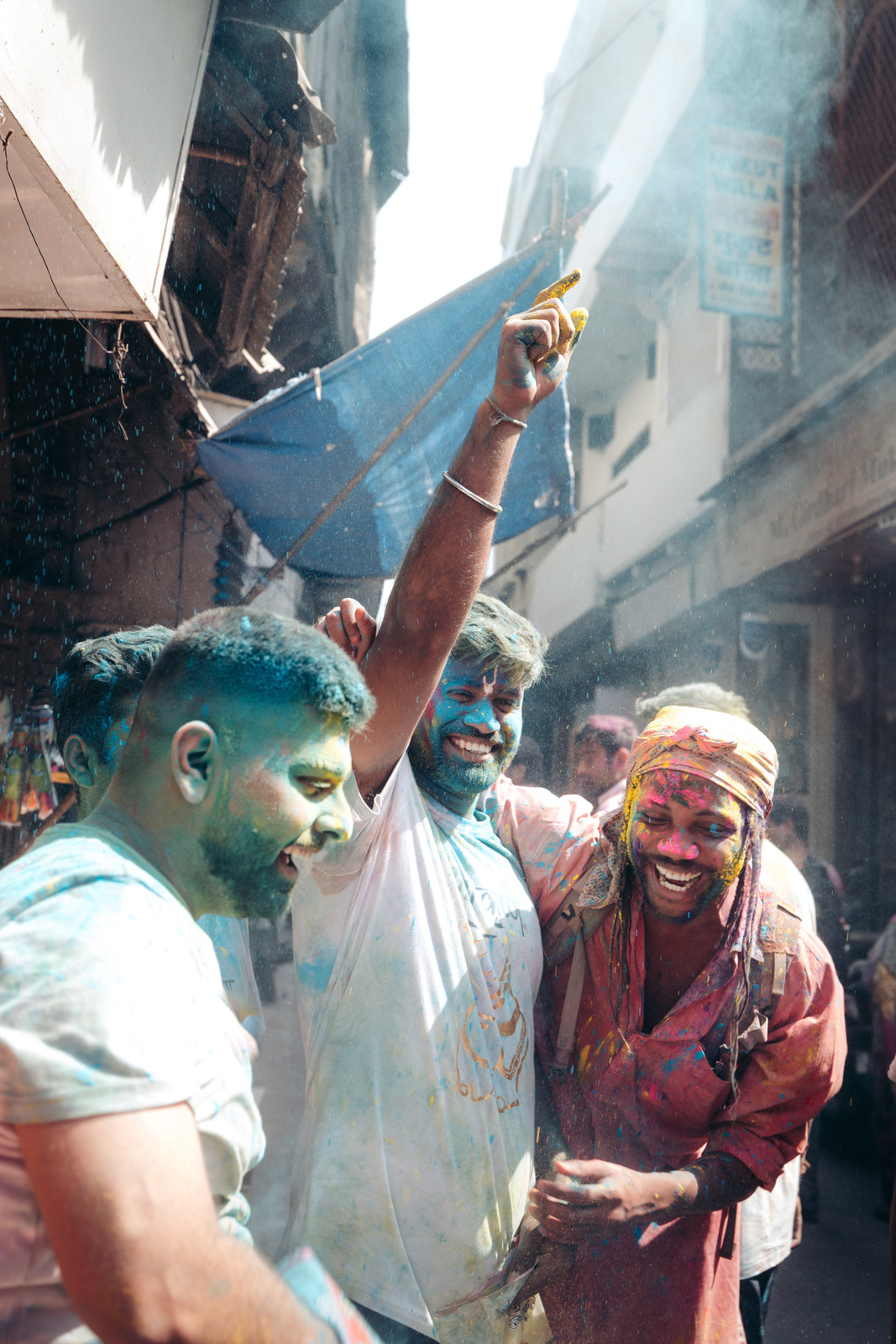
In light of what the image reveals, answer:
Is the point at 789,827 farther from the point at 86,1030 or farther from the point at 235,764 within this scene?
the point at 86,1030

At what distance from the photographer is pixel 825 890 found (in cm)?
538

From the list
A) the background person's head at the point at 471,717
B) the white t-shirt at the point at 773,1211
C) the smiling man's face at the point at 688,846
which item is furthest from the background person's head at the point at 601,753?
the background person's head at the point at 471,717

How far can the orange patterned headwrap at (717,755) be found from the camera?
2176 mm

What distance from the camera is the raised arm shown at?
1701 millimetres

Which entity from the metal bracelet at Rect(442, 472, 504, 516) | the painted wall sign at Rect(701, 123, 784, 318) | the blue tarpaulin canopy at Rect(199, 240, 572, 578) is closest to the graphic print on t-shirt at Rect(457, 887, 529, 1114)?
the metal bracelet at Rect(442, 472, 504, 516)

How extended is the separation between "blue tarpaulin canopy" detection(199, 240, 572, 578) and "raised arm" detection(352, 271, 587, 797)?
282 cm

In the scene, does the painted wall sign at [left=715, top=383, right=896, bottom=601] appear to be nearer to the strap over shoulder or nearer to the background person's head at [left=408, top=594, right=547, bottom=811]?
the strap over shoulder

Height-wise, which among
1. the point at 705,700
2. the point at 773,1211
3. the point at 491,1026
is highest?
the point at 705,700

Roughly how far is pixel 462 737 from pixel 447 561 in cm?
50

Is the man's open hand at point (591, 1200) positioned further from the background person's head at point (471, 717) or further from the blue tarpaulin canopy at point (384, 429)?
the blue tarpaulin canopy at point (384, 429)

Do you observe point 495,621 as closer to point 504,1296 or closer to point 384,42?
point 504,1296

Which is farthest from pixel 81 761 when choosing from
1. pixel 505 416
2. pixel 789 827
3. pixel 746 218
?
pixel 746 218

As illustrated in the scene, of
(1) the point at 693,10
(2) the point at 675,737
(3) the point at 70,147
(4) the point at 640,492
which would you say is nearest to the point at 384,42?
(1) the point at 693,10

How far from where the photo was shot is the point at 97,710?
191cm
